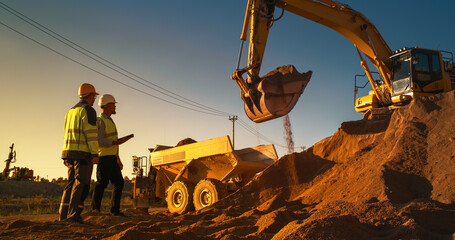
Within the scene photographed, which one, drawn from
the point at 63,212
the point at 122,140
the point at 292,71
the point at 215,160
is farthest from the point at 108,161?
the point at 292,71

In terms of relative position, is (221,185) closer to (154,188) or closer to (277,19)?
(154,188)

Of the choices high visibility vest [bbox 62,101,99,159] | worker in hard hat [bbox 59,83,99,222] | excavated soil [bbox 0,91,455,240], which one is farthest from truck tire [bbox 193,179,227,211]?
high visibility vest [bbox 62,101,99,159]

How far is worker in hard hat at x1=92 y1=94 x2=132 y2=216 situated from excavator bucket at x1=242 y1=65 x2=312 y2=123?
3350 mm

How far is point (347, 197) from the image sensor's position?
19.1 ft

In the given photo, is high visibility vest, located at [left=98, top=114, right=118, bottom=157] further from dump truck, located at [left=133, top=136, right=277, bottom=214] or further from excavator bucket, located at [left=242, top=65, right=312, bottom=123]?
excavator bucket, located at [left=242, top=65, right=312, bottom=123]

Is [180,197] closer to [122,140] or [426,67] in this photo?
[122,140]

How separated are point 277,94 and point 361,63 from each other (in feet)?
17.1

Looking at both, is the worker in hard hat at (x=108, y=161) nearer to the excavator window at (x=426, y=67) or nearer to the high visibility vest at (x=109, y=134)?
the high visibility vest at (x=109, y=134)

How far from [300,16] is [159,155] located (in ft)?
19.5

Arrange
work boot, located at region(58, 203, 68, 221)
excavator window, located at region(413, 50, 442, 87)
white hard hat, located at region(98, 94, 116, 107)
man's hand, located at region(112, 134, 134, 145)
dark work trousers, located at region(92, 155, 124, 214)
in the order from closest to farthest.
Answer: work boot, located at region(58, 203, 68, 221) < dark work trousers, located at region(92, 155, 124, 214) < man's hand, located at region(112, 134, 134, 145) < white hard hat, located at region(98, 94, 116, 107) < excavator window, located at region(413, 50, 442, 87)

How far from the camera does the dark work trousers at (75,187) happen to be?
5.75 m

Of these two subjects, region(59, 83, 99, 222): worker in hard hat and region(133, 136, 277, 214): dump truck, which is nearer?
region(59, 83, 99, 222): worker in hard hat

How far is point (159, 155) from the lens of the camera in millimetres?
10930

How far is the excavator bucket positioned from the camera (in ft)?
29.2
